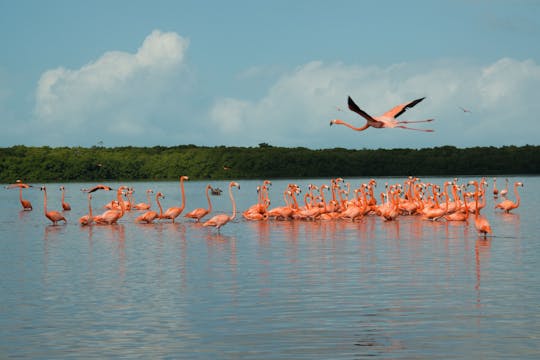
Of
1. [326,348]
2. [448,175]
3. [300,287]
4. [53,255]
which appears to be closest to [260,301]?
[300,287]

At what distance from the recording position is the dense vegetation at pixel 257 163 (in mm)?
124938

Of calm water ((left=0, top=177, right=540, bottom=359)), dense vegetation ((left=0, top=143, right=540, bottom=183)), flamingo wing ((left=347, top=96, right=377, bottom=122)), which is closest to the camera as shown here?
calm water ((left=0, top=177, right=540, bottom=359))

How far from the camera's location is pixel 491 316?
15.5m

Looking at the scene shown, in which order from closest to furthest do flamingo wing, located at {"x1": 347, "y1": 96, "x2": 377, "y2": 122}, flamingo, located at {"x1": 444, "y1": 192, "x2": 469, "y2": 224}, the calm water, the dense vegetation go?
the calm water, flamingo wing, located at {"x1": 347, "y1": 96, "x2": 377, "y2": 122}, flamingo, located at {"x1": 444, "y1": 192, "x2": 469, "y2": 224}, the dense vegetation

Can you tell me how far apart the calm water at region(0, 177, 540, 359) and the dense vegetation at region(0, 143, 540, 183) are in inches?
3755

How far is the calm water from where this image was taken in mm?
13633

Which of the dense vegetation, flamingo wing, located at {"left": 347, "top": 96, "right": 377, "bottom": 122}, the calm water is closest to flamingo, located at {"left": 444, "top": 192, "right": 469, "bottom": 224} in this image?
the calm water

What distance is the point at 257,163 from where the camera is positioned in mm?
131250

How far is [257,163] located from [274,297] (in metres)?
114

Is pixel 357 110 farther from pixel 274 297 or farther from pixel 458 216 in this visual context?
pixel 458 216

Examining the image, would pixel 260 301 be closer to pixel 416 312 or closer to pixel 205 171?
pixel 416 312

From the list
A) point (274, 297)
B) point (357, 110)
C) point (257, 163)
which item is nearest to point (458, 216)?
point (274, 297)

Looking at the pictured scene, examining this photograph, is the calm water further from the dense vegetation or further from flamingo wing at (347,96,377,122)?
the dense vegetation

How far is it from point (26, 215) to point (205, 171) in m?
82.8
